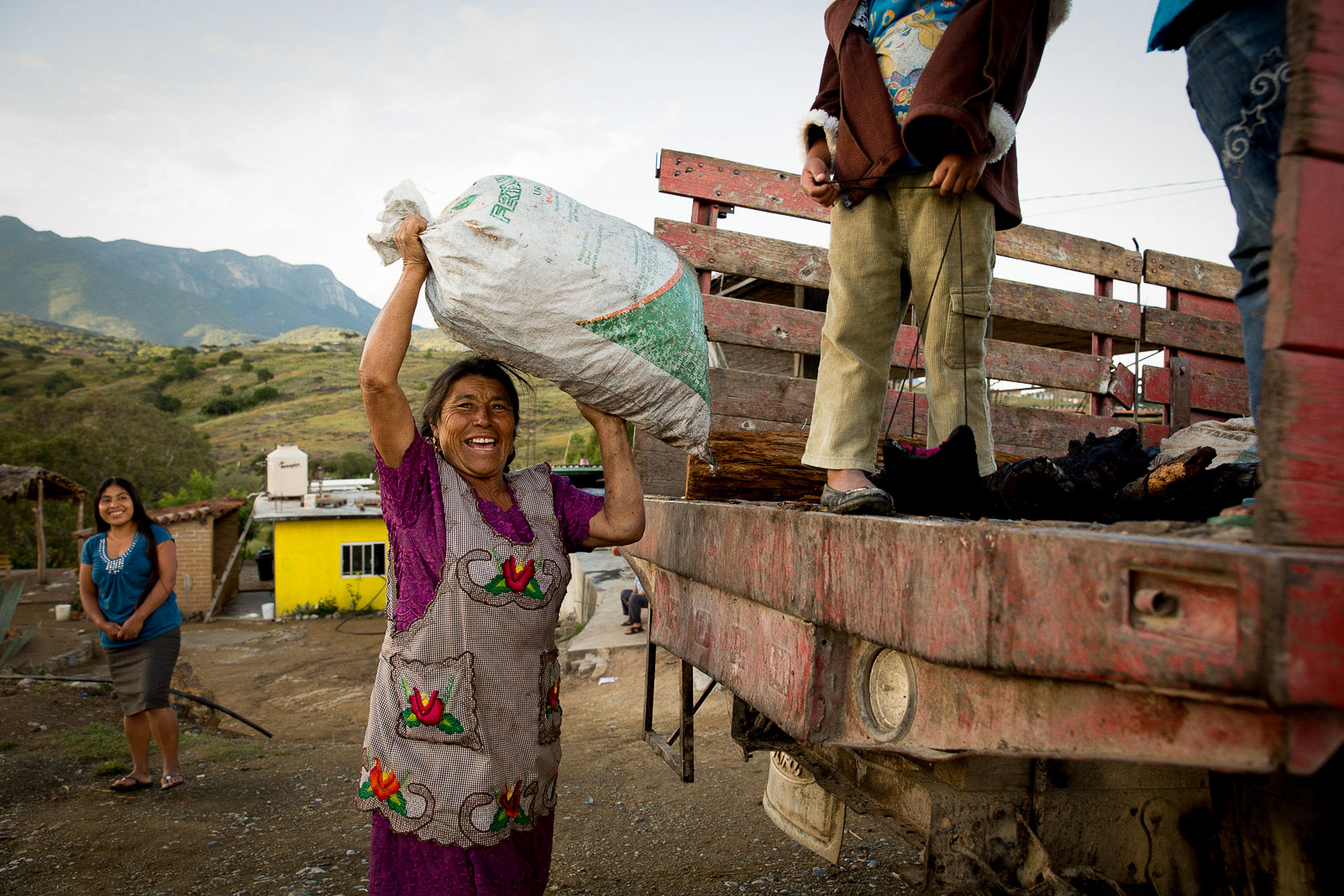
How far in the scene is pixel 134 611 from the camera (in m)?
4.71

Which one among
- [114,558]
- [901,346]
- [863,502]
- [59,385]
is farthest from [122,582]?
[59,385]

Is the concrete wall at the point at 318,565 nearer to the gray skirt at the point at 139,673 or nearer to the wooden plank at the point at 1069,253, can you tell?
the gray skirt at the point at 139,673

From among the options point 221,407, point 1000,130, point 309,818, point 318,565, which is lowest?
point 318,565

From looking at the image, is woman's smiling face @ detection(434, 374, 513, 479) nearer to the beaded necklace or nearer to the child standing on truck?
the child standing on truck

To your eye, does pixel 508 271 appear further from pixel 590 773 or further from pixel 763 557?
pixel 590 773

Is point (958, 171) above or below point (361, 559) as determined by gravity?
above

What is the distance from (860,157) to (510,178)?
0.93 meters

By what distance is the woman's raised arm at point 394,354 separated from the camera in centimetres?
171

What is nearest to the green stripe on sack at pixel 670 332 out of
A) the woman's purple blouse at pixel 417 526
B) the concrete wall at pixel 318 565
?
the woman's purple blouse at pixel 417 526

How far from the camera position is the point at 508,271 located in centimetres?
169

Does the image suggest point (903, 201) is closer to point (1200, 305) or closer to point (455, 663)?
point (455, 663)

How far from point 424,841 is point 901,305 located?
5.95 ft

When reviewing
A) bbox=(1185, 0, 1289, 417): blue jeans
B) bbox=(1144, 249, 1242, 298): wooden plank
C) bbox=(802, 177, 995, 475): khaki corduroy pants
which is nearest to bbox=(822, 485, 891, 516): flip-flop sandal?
bbox=(802, 177, 995, 475): khaki corduroy pants

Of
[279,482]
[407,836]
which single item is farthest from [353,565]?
[407,836]
